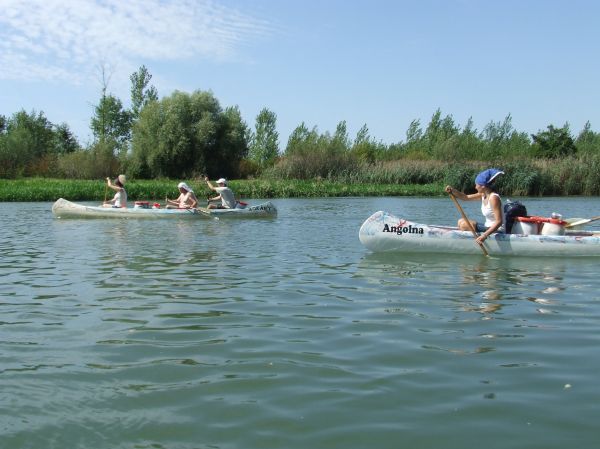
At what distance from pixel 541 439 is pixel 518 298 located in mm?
4471

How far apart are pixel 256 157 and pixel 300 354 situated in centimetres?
6519

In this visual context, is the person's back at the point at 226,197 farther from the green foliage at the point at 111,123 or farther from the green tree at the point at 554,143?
the green tree at the point at 554,143

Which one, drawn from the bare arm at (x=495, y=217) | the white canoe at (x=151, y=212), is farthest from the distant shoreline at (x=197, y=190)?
the bare arm at (x=495, y=217)

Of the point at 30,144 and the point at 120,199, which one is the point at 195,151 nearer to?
the point at 30,144

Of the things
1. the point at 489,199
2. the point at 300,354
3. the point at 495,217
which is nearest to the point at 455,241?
the point at 495,217

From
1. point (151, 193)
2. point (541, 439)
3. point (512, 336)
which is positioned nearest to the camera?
point (541, 439)

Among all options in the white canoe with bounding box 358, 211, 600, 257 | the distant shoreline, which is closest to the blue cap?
the white canoe with bounding box 358, 211, 600, 257

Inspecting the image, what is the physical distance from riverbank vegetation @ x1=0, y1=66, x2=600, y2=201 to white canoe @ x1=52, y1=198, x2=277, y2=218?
1295 centimetres

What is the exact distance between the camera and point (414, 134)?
6888 cm

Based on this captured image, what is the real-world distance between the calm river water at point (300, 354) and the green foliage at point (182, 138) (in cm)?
4046

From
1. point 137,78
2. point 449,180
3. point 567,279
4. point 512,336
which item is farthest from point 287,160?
point 512,336

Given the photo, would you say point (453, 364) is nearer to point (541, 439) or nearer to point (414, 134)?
point (541, 439)

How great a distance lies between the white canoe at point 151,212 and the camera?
2061 centimetres

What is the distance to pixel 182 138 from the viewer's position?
50625 millimetres
